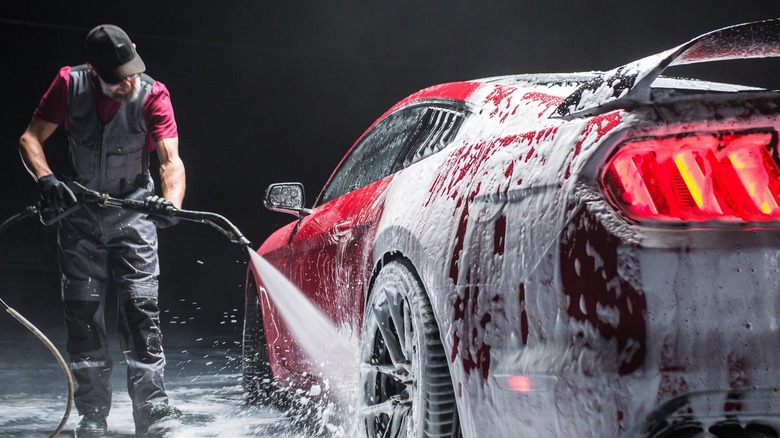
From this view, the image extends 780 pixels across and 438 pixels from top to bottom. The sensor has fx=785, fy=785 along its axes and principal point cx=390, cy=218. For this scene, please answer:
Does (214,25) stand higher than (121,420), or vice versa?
(214,25)

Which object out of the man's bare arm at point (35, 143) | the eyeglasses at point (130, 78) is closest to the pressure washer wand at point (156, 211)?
the man's bare arm at point (35, 143)

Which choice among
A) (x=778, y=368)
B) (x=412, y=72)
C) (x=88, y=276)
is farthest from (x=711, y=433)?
(x=412, y=72)

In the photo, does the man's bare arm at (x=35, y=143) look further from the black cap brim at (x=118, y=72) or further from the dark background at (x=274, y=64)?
the dark background at (x=274, y=64)

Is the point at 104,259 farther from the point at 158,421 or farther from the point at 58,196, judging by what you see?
the point at 158,421

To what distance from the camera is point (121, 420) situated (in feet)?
13.4

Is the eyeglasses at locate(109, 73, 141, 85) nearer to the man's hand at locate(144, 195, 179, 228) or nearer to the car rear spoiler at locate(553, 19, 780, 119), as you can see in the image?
the man's hand at locate(144, 195, 179, 228)

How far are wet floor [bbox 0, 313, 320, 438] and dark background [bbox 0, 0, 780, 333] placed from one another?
526 centimetres

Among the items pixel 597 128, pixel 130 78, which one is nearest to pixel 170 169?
pixel 130 78

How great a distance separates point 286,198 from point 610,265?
2.48m

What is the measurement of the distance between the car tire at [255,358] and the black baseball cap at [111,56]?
4.52ft

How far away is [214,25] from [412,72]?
4.57 metres

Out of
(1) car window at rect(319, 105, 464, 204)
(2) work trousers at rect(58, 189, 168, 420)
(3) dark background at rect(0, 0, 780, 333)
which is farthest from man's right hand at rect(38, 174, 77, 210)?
(3) dark background at rect(0, 0, 780, 333)

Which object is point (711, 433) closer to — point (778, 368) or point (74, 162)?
point (778, 368)

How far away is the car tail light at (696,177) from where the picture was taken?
142cm
